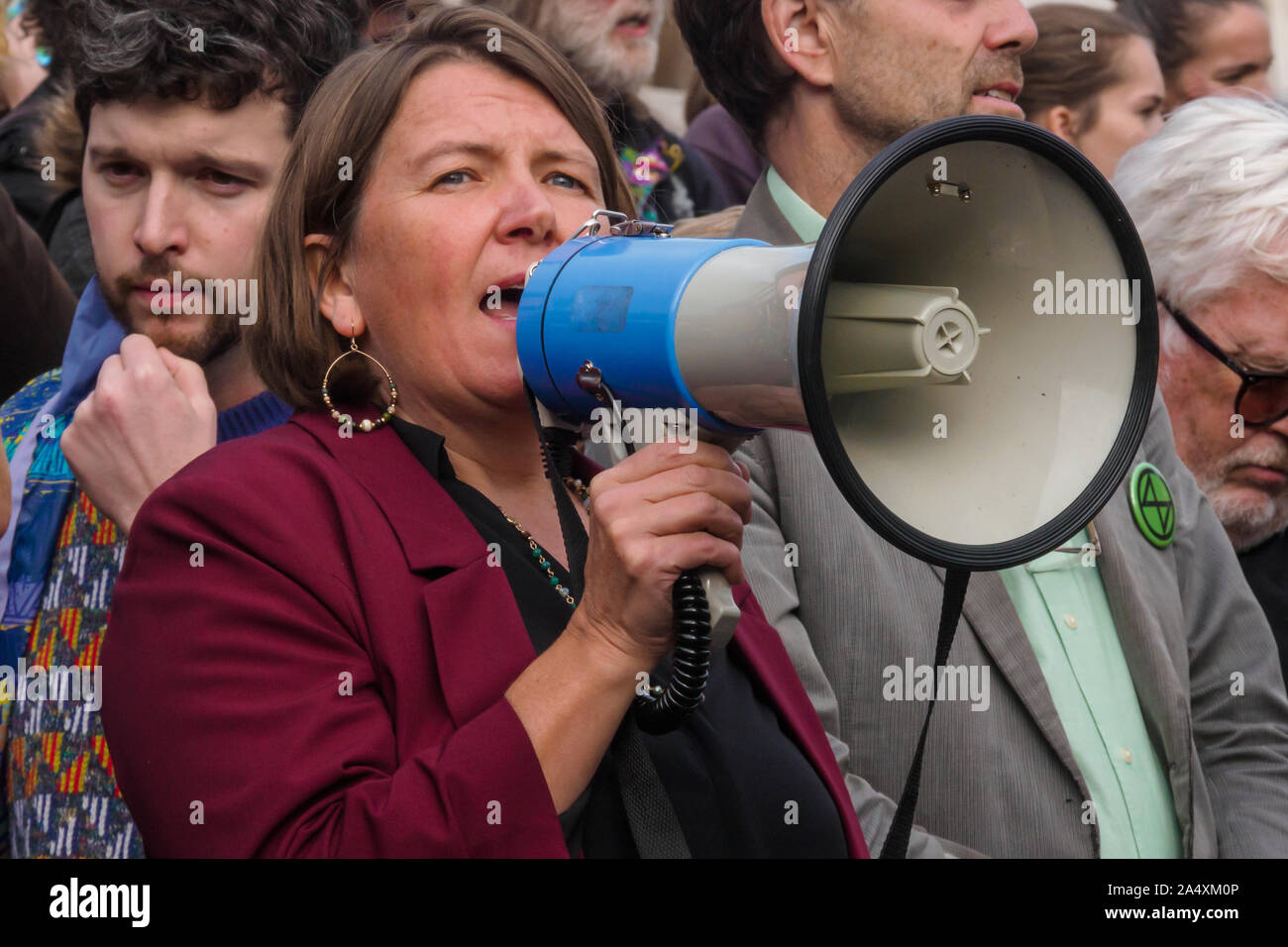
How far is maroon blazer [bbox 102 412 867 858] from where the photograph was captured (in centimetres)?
163

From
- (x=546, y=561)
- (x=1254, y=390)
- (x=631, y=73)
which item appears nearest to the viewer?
(x=546, y=561)

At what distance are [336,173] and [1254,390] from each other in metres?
2.13

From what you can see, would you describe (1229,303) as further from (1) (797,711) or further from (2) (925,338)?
(2) (925,338)

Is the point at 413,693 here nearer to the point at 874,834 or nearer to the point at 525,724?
the point at 525,724

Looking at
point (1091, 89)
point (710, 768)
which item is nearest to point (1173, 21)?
point (1091, 89)

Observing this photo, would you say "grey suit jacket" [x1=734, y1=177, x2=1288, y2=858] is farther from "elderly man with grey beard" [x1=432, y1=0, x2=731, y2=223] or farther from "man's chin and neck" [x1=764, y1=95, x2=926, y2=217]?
"elderly man with grey beard" [x1=432, y1=0, x2=731, y2=223]

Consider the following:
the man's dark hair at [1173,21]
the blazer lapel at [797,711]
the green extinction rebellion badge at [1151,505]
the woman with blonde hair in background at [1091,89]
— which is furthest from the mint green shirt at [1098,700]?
the man's dark hair at [1173,21]

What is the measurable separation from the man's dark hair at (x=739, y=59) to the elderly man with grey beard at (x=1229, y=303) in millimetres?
943

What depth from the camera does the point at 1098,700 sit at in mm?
2523

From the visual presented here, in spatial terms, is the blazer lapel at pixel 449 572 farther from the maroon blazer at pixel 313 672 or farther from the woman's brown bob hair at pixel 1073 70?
the woman's brown bob hair at pixel 1073 70

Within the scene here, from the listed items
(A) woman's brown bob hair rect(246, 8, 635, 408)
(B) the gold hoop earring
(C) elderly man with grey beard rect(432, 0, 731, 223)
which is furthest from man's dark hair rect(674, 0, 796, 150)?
(B) the gold hoop earring

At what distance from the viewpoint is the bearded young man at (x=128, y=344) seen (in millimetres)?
2357

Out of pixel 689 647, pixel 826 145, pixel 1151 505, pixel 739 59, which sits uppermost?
pixel 739 59

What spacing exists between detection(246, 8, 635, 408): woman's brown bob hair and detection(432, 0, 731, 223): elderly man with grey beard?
1576mm
